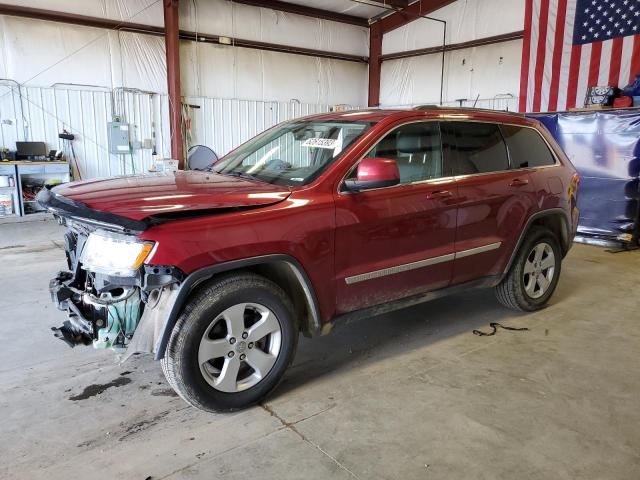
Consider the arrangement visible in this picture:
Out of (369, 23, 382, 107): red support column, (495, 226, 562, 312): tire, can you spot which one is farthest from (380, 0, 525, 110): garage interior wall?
(495, 226, 562, 312): tire

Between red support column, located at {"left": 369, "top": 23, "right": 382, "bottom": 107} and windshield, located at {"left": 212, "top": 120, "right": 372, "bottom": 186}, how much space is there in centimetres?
1171

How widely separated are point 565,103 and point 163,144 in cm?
850

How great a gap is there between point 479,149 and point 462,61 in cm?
990

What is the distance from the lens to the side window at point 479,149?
3.45m

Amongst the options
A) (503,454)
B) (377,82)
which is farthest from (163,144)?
(503,454)

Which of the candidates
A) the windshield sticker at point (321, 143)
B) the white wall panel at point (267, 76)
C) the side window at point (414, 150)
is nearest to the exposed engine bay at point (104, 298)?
the windshield sticker at point (321, 143)

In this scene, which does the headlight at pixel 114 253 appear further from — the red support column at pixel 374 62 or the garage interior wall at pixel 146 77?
the red support column at pixel 374 62

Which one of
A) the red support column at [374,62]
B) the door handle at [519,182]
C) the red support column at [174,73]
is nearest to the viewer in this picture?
the door handle at [519,182]

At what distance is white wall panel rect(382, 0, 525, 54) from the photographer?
11.1 m

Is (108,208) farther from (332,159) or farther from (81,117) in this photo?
(81,117)

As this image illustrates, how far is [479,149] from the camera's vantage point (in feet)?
11.7

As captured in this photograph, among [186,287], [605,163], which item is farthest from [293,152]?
[605,163]

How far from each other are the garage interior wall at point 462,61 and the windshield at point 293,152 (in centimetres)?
935

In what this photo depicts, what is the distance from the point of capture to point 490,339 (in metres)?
3.68
